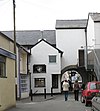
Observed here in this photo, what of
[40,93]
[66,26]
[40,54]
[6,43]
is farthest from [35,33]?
[6,43]

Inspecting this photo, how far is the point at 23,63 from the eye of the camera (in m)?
41.6

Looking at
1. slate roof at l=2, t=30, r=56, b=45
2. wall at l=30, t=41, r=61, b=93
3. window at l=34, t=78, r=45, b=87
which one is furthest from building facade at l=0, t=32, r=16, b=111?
slate roof at l=2, t=30, r=56, b=45

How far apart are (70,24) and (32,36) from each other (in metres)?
7.61

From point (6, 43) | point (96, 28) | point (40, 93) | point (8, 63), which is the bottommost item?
point (40, 93)

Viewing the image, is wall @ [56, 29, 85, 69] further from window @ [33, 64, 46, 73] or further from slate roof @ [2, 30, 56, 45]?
window @ [33, 64, 46, 73]

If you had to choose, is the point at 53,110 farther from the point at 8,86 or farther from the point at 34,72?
the point at 34,72

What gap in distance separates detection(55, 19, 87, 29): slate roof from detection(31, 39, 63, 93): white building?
599cm

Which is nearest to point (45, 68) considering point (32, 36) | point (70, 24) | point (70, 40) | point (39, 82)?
point (39, 82)

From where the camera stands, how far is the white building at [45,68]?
47.0m

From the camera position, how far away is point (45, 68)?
47531mm

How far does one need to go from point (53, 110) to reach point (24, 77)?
75.1 ft

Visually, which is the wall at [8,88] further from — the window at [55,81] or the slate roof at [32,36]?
the slate roof at [32,36]

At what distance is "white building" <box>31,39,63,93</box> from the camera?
154 ft

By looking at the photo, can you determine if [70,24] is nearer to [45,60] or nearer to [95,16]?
[45,60]
